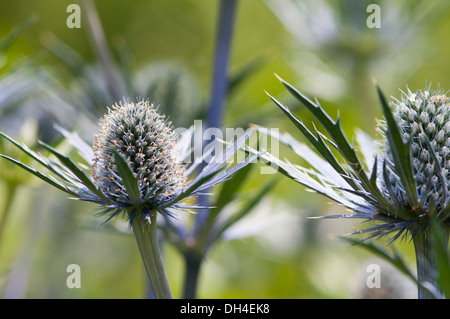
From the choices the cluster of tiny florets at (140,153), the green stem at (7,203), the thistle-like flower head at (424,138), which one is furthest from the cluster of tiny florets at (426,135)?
the green stem at (7,203)

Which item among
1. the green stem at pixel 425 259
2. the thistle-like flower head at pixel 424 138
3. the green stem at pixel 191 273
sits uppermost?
the thistle-like flower head at pixel 424 138

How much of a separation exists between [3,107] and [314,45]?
1147mm

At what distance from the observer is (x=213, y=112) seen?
53.0 inches

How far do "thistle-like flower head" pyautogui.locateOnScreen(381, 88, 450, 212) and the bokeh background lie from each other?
5.2 inches

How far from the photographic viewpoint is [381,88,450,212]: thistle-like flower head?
2.69ft

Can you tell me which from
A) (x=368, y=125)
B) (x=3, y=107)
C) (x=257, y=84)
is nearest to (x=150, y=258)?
(x=3, y=107)

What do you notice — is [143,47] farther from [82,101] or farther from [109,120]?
[109,120]

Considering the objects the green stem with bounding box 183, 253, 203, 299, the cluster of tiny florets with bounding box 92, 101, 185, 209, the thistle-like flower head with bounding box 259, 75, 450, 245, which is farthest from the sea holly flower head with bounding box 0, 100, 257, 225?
the green stem with bounding box 183, 253, 203, 299

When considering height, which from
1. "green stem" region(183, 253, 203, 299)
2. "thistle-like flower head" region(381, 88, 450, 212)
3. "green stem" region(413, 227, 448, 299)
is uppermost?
"thistle-like flower head" region(381, 88, 450, 212)

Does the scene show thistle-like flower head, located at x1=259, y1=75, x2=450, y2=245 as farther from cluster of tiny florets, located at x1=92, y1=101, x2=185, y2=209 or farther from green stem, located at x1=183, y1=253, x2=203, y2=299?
green stem, located at x1=183, y1=253, x2=203, y2=299

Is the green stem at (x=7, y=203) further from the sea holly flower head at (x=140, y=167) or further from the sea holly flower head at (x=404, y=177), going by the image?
the sea holly flower head at (x=404, y=177)

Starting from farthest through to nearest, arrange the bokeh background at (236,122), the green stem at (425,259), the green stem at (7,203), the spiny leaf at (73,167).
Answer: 1. the bokeh background at (236,122)
2. the green stem at (7,203)
3. the green stem at (425,259)
4. the spiny leaf at (73,167)

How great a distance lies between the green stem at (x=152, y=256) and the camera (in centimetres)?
82

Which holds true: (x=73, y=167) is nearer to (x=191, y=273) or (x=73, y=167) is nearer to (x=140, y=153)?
(x=140, y=153)
